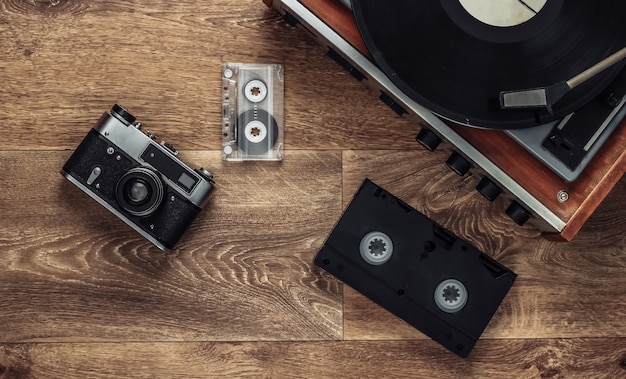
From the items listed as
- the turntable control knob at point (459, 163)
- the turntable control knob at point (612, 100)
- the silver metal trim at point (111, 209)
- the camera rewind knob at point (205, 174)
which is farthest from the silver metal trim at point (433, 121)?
the silver metal trim at point (111, 209)

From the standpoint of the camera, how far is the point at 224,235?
1170mm

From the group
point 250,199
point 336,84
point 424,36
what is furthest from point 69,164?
point 424,36

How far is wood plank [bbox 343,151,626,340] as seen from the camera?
3.86 ft

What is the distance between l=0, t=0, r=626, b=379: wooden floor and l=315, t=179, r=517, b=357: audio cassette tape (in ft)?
0.16

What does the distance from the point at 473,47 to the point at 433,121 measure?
0.40ft

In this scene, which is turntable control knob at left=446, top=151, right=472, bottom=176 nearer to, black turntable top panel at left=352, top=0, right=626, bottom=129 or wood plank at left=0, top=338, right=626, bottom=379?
black turntable top panel at left=352, top=0, right=626, bottom=129

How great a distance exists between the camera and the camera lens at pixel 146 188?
1.08 m

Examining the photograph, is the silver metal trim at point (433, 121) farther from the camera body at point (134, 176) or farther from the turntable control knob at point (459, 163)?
the camera body at point (134, 176)

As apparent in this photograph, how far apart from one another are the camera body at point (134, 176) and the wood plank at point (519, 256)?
244 mm

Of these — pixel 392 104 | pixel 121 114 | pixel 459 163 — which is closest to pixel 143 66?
pixel 121 114

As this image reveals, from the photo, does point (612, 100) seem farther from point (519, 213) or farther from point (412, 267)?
point (412, 267)

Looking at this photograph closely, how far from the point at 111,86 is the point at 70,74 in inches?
2.5

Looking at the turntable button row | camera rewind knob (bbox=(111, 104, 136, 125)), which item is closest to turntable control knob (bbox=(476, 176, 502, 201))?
the turntable button row

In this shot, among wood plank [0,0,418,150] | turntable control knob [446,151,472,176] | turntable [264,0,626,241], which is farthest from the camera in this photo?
wood plank [0,0,418,150]
